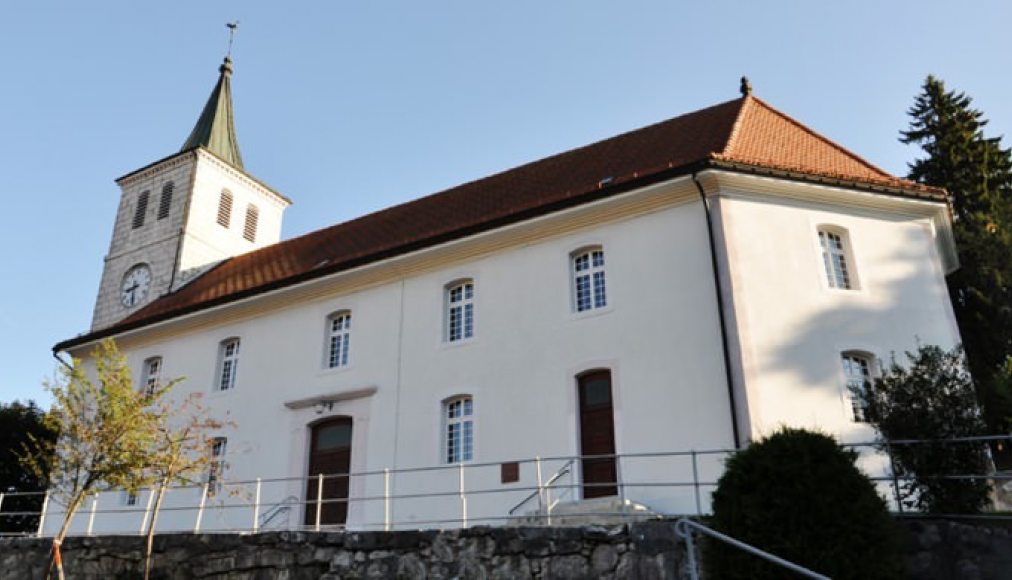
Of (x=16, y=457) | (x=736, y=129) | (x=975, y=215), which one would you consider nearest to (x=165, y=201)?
(x=16, y=457)

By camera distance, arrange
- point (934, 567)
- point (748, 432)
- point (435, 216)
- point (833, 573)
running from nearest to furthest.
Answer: point (833, 573) < point (934, 567) < point (748, 432) < point (435, 216)

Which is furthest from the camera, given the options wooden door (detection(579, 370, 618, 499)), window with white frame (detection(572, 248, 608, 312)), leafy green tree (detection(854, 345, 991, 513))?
window with white frame (detection(572, 248, 608, 312))

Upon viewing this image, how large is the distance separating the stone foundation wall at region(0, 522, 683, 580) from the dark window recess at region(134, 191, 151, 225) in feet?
58.4

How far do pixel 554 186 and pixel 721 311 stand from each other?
6165 millimetres

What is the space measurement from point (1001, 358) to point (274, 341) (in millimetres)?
18745

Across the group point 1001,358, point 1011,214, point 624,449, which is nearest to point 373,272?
point 624,449

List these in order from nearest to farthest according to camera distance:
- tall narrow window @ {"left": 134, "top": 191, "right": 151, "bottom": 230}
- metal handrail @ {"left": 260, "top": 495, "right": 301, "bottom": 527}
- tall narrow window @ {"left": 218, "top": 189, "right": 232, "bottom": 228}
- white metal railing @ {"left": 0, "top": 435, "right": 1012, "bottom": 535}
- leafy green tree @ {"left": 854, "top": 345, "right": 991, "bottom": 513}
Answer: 1. leafy green tree @ {"left": 854, "top": 345, "right": 991, "bottom": 513}
2. white metal railing @ {"left": 0, "top": 435, "right": 1012, "bottom": 535}
3. metal handrail @ {"left": 260, "top": 495, "right": 301, "bottom": 527}
4. tall narrow window @ {"left": 218, "top": 189, "right": 232, "bottom": 228}
5. tall narrow window @ {"left": 134, "top": 191, "right": 151, "bottom": 230}

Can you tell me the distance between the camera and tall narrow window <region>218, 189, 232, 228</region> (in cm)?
2816

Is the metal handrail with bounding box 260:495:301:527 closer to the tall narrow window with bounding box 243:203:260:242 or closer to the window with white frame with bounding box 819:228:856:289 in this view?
the window with white frame with bounding box 819:228:856:289

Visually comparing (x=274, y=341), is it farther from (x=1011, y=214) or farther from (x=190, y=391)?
(x=1011, y=214)

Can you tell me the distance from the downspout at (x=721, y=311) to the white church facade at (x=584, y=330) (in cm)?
3

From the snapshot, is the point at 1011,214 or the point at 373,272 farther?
the point at 1011,214

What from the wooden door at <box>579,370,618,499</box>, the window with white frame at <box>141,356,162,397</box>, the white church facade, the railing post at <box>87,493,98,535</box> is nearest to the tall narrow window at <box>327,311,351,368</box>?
the white church facade

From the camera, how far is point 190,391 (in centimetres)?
1992
